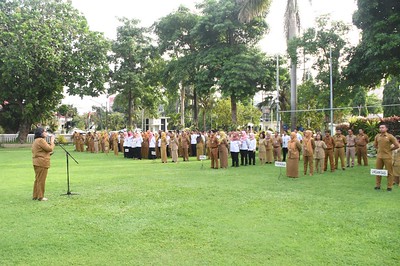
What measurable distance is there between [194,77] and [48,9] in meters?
14.1

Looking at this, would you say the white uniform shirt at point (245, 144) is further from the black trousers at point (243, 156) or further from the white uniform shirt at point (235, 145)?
the white uniform shirt at point (235, 145)

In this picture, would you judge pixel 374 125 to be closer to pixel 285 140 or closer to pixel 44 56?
pixel 285 140

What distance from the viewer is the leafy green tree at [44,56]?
31312 mm

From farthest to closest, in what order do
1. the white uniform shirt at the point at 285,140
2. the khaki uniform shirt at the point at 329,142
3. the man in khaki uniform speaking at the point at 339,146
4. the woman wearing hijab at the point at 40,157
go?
1. the white uniform shirt at the point at 285,140
2. the man in khaki uniform speaking at the point at 339,146
3. the khaki uniform shirt at the point at 329,142
4. the woman wearing hijab at the point at 40,157

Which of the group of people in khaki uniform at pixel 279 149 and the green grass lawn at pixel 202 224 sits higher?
the group of people in khaki uniform at pixel 279 149

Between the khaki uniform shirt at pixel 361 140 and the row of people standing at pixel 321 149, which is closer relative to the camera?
the row of people standing at pixel 321 149

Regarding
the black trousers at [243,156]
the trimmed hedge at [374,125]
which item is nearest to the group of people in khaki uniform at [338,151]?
the black trousers at [243,156]

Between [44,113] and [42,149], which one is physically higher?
[44,113]

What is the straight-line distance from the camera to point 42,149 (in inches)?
391

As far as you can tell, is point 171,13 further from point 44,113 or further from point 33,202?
point 33,202

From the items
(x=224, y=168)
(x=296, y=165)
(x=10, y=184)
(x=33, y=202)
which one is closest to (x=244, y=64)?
(x=224, y=168)

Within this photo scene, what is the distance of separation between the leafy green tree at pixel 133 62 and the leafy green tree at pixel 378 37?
2482cm

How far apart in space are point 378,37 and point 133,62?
28.7 m

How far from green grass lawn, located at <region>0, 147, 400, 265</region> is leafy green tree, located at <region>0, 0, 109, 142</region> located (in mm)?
22596
